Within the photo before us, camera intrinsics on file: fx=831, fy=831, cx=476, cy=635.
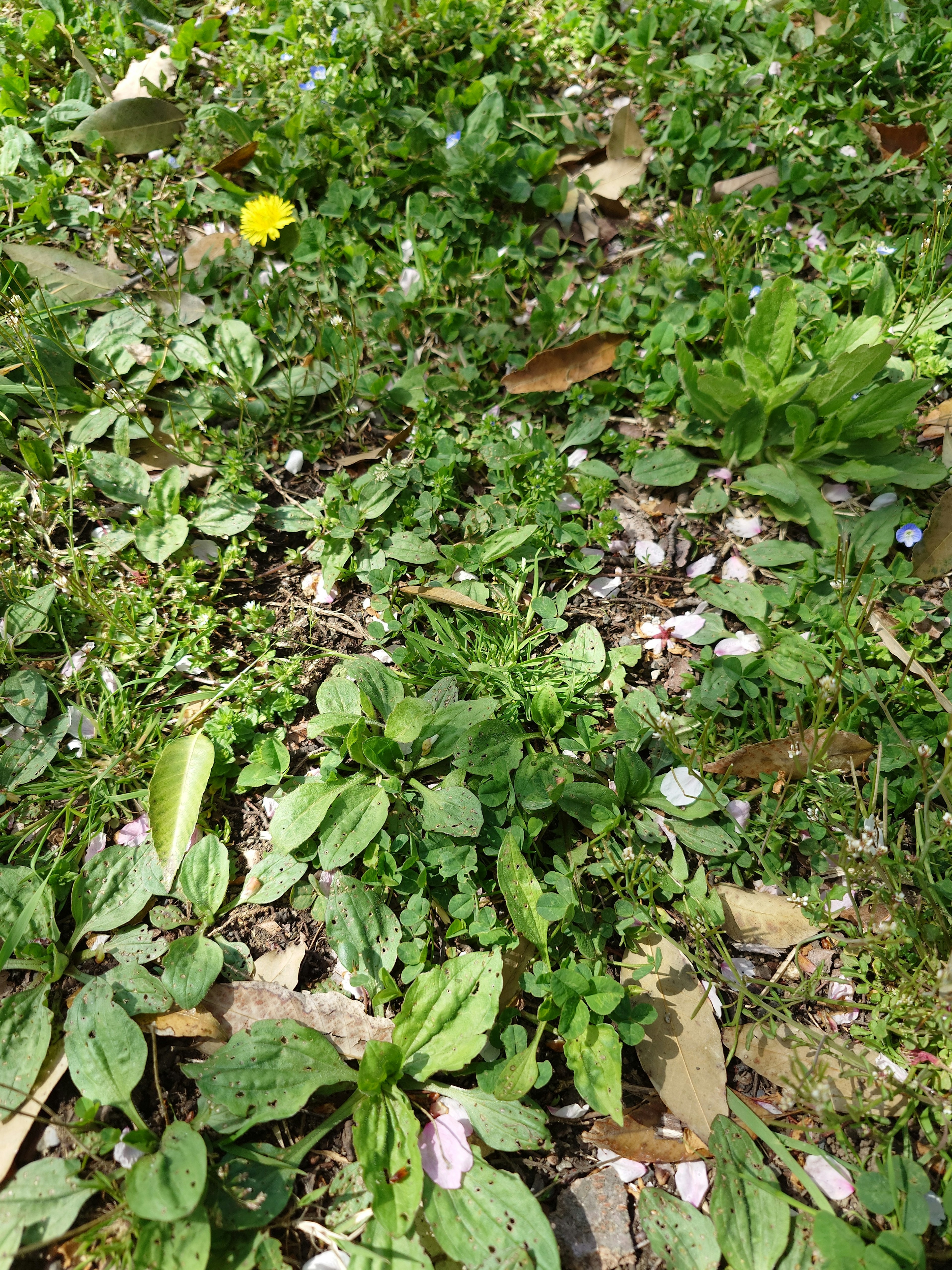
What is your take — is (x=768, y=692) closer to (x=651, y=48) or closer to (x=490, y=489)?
(x=490, y=489)

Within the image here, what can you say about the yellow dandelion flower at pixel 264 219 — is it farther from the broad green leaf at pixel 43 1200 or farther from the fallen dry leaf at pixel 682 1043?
the broad green leaf at pixel 43 1200

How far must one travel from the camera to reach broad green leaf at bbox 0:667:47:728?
2.23 m

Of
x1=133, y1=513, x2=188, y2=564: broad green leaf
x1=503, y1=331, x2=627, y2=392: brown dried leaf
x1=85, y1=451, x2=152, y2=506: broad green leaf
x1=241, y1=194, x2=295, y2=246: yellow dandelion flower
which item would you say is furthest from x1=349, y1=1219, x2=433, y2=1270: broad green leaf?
x1=241, y1=194, x2=295, y2=246: yellow dandelion flower

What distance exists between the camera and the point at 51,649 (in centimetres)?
238

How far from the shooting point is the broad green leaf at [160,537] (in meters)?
2.47

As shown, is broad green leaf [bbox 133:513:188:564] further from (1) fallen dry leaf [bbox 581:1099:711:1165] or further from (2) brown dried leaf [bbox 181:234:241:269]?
(1) fallen dry leaf [bbox 581:1099:711:1165]

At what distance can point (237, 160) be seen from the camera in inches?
120

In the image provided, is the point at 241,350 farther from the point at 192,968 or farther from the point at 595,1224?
the point at 595,1224

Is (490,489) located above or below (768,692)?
above

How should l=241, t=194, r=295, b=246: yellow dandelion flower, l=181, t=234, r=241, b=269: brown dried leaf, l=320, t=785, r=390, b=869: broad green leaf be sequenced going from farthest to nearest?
l=181, t=234, r=241, b=269: brown dried leaf < l=241, t=194, r=295, b=246: yellow dandelion flower < l=320, t=785, r=390, b=869: broad green leaf

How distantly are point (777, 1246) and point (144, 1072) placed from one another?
1380mm

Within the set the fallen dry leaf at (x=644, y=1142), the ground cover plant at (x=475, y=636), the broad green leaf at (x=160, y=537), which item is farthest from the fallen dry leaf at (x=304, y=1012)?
the broad green leaf at (x=160, y=537)

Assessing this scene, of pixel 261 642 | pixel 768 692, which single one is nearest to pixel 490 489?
Answer: pixel 261 642

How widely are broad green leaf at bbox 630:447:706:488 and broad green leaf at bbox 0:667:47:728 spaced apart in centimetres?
184
